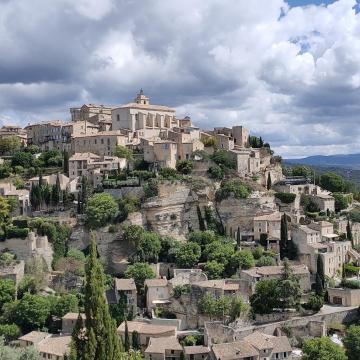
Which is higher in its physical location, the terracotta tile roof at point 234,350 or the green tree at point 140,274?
the green tree at point 140,274

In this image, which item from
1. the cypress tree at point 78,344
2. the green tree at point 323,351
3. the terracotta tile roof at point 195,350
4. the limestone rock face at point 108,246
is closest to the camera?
the cypress tree at point 78,344

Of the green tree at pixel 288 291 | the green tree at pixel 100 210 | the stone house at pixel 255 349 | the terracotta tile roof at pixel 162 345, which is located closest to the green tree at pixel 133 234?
the green tree at pixel 100 210

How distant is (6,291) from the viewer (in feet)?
156

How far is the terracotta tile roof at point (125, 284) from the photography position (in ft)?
156

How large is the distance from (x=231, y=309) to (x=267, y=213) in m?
15.1

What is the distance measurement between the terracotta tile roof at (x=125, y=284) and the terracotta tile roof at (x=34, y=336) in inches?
270

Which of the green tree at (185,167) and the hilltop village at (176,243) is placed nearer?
the hilltop village at (176,243)

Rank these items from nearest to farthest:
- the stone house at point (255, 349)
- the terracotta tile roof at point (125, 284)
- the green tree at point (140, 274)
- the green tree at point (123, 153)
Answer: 1. the stone house at point (255, 349)
2. the terracotta tile roof at point (125, 284)
3. the green tree at point (140, 274)
4. the green tree at point (123, 153)

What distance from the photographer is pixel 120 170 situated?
63750mm

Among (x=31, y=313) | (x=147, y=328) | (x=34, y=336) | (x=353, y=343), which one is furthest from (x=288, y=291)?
(x=31, y=313)

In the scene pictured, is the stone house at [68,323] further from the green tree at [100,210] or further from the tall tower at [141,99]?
the tall tower at [141,99]

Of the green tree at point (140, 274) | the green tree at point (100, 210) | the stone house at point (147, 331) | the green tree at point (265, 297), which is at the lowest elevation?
the stone house at point (147, 331)

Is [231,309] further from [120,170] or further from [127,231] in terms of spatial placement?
[120,170]

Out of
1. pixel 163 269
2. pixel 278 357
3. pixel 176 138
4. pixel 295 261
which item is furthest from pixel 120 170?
pixel 278 357
